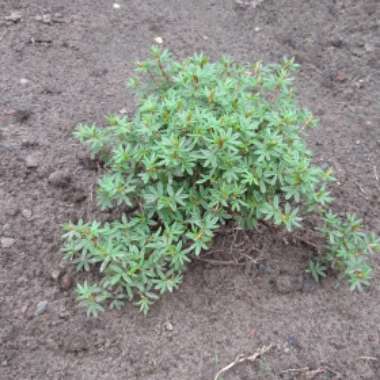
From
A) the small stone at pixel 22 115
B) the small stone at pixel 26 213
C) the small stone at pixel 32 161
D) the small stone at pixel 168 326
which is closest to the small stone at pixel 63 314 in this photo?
the small stone at pixel 168 326

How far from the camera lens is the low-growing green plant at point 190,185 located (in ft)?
7.57

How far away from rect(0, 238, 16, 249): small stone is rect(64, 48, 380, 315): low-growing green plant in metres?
0.35

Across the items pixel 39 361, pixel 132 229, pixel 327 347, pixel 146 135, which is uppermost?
pixel 146 135

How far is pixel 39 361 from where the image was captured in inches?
92.3

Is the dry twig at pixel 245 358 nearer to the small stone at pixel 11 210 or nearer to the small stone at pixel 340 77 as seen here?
the small stone at pixel 11 210

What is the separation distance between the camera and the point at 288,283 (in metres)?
2.69

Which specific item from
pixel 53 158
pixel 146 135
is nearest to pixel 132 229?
pixel 146 135

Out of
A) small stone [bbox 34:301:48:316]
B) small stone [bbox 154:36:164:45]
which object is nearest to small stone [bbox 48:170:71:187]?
small stone [bbox 34:301:48:316]

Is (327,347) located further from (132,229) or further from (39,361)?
(39,361)

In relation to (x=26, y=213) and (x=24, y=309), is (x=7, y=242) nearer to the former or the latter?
(x=26, y=213)

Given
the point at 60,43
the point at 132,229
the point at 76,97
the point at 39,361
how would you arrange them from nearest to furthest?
the point at 39,361
the point at 132,229
the point at 76,97
the point at 60,43

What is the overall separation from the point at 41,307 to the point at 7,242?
0.47m

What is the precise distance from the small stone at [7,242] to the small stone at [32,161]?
55 cm

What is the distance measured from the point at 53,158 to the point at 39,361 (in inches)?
52.8
